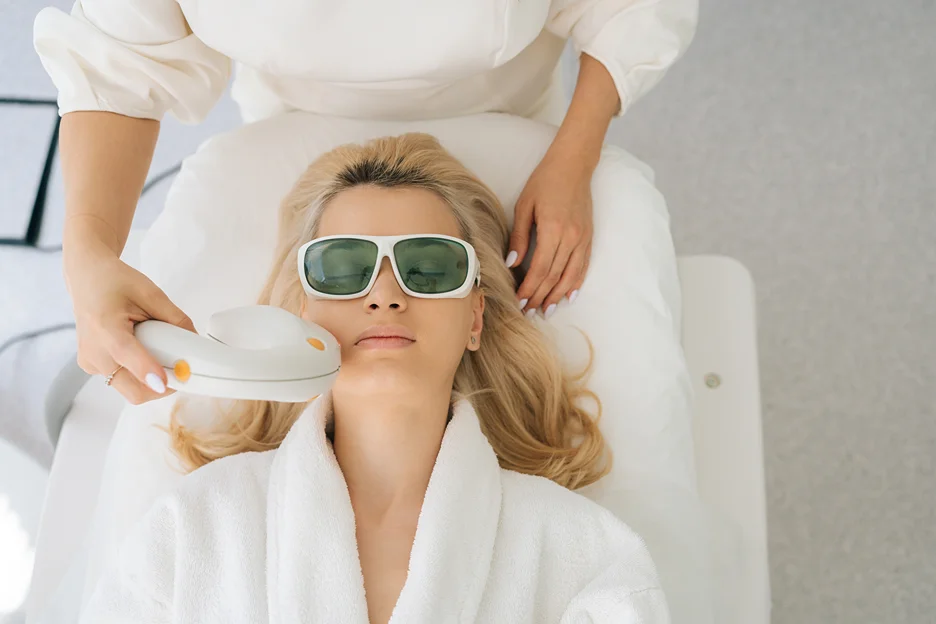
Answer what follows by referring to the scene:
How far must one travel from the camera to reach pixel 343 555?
1112 millimetres

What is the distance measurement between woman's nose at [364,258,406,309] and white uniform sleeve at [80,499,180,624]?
1.35 feet

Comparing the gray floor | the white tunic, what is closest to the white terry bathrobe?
the white tunic

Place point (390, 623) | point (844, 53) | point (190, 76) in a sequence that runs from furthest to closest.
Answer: point (844, 53) < point (190, 76) < point (390, 623)

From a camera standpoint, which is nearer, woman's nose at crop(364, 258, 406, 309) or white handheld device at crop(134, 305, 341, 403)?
white handheld device at crop(134, 305, 341, 403)

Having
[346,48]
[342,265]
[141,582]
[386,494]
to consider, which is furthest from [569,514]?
[346,48]

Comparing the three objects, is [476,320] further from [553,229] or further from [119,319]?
[119,319]

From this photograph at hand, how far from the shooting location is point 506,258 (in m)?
1.43

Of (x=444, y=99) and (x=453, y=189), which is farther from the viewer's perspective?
(x=444, y=99)

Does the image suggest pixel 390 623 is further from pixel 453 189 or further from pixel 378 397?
pixel 453 189

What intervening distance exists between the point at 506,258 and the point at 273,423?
1.62 ft

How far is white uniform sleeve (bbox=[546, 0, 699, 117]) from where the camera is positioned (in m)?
1.37

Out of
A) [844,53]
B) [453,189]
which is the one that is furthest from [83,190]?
[844,53]

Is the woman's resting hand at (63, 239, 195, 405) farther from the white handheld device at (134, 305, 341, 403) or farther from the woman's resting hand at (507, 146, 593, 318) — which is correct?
the woman's resting hand at (507, 146, 593, 318)

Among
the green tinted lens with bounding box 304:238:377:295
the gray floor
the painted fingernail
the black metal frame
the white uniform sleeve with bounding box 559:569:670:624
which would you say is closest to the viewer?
the painted fingernail
